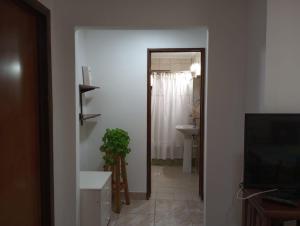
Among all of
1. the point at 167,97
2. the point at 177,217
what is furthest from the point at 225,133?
the point at 167,97

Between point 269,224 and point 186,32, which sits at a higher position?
point 186,32

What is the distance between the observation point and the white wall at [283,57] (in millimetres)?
1843

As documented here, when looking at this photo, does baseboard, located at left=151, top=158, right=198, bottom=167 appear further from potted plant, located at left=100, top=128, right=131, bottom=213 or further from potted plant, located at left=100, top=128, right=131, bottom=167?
potted plant, located at left=100, top=128, right=131, bottom=167

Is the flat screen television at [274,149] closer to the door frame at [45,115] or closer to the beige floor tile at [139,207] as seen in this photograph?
the door frame at [45,115]

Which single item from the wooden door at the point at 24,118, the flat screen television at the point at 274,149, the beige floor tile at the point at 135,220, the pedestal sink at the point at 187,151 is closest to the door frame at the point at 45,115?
the wooden door at the point at 24,118

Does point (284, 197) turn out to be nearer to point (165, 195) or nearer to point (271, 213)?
point (271, 213)

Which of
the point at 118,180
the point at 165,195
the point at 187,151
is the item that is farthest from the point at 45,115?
the point at 187,151

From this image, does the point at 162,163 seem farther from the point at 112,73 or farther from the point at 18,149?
the point at 18,149

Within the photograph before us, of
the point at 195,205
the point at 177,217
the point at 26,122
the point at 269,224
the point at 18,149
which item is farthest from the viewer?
the point at 195,205

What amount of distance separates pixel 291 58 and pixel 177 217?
216 cm

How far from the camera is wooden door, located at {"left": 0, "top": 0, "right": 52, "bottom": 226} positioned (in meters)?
1.49

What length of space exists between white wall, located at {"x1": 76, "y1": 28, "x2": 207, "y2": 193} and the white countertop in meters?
0.60

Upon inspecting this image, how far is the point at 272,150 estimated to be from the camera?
1.70 m

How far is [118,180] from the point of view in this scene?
3.18 m
